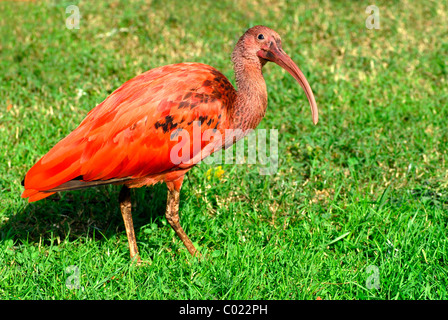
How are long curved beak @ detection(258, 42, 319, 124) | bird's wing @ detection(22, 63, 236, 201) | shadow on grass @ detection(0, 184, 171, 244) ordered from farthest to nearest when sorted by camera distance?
shadow on grass @ detection(0, 184, 171, 244) → long curved beak @ detection(258, 42, 319, 124) → bird's wing @ detection(22, 63, 236, 201)

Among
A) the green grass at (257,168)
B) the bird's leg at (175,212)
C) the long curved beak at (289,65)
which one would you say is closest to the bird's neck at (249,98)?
the long curved beak at (289,65)

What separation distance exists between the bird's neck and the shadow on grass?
44.6 inches

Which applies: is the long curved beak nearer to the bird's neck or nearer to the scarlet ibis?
the scarlet ibis

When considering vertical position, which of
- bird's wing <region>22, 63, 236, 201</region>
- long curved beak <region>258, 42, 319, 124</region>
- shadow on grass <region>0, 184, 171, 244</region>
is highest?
long curved beak <region>258, 42, 319, 124</region>

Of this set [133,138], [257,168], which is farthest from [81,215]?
[257,168]

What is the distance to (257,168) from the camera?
501 centimetres

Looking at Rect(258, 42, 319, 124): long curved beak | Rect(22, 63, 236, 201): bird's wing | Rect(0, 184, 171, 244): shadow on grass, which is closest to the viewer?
Rect(22, 63, 236, 201): bird's wing

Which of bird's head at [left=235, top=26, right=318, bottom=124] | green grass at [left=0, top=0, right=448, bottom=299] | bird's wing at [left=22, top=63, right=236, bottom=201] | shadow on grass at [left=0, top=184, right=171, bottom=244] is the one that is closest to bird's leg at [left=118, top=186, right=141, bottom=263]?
green grass at [left=0, top=0, right=448, bottom=299]

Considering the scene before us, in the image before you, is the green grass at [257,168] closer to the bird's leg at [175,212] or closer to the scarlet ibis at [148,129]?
the bird's leg at [175,212]

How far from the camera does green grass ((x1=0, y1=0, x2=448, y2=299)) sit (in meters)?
3.70

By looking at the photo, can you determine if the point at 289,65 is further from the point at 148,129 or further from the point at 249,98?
the point at 148,129

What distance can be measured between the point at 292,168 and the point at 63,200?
205 cm
